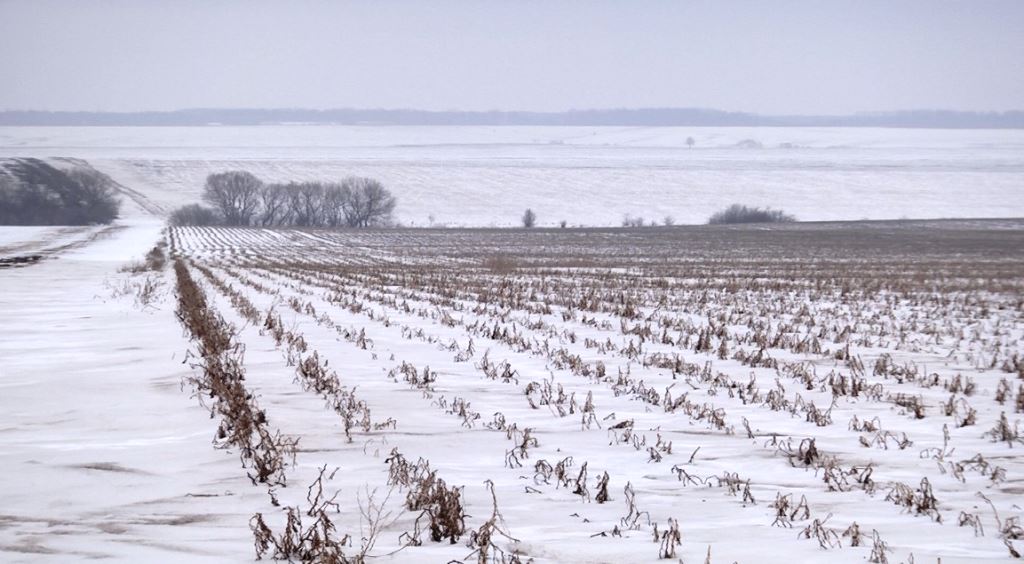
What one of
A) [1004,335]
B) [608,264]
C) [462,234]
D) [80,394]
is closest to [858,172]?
[462,234]

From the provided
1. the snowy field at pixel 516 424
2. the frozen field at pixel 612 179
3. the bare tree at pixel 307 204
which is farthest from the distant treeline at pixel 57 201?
the snowy field at pixel 516 424

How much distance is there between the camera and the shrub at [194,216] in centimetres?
11088

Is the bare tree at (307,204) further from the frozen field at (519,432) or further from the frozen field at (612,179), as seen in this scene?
the frozen field at (519,432)

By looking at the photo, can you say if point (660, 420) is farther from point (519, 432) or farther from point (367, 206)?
point (367, 206)

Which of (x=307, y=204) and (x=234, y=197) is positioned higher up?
(x=234, y=197)

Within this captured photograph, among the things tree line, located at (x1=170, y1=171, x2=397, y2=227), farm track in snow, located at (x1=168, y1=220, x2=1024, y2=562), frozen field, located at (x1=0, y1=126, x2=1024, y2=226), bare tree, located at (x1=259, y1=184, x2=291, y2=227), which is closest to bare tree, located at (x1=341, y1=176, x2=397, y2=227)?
tree line, located at (x1=170, y1=171, x2=397, y2=227)

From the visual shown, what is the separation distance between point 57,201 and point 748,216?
78.4m

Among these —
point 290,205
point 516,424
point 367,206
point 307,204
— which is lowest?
point 516,424

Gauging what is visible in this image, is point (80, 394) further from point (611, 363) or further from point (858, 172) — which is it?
point (858, 172)

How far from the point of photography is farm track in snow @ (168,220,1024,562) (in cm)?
491

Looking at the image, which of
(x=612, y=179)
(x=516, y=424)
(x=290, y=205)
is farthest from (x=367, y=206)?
(x=516, y=424)

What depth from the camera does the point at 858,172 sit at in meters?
153

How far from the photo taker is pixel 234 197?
4643 inches

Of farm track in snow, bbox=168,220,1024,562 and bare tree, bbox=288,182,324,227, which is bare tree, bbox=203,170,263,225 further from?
farm track in snow, bbox=168,220,1024,562
